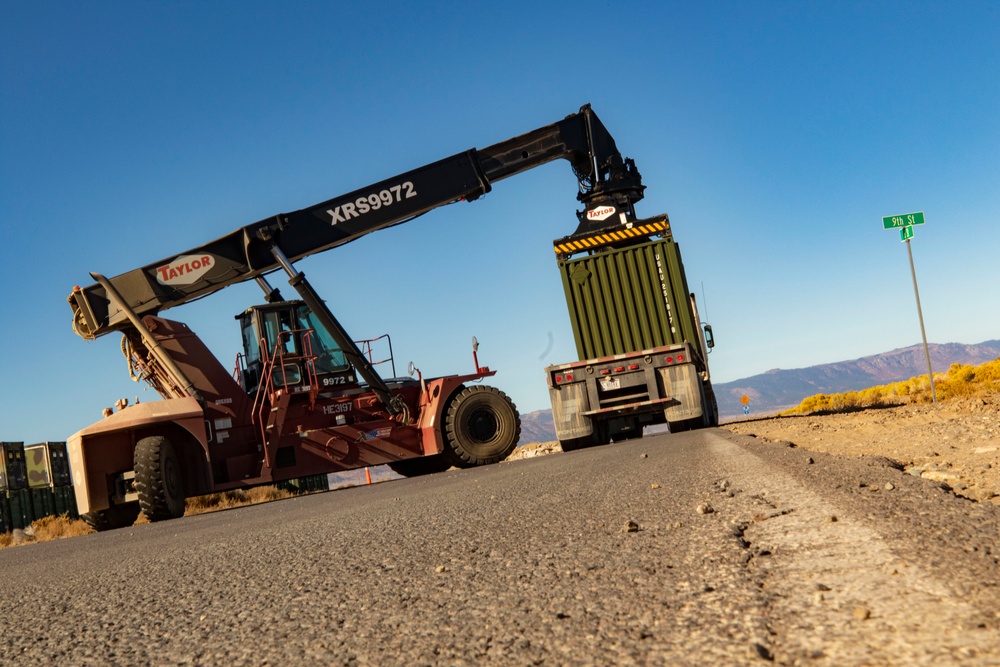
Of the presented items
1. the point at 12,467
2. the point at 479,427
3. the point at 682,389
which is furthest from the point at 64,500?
the point at 682,389

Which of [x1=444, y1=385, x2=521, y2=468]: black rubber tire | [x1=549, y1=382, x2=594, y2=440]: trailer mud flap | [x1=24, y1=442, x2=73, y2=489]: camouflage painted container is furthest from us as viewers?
[x1=24, y1=442, x2=73, y2=489]: camouflage painted container

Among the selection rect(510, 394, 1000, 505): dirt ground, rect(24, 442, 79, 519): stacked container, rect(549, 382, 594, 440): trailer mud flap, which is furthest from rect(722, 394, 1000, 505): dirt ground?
rect(24, 442, 79, 519): stacked container

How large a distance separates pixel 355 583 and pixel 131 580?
1636 millimetres

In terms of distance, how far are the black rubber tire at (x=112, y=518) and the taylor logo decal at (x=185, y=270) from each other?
3428 mm

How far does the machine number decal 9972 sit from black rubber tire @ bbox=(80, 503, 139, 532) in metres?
5.32

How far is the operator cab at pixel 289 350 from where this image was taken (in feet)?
41.9

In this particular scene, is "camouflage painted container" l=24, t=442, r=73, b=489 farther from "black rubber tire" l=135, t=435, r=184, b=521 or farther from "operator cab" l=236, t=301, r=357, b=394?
"black rubber tire" l=135, t=435, r=184, b=521

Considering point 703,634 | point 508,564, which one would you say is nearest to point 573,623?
point 703,634

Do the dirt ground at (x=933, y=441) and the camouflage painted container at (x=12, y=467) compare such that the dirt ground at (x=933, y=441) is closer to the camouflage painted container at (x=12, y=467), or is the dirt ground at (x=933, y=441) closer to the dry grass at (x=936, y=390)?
the dry grass at (x=936, y=390)

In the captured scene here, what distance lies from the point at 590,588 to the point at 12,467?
19.7 meters

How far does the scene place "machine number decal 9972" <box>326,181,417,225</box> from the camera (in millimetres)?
13719

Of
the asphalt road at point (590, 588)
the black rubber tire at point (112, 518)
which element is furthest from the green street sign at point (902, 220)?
the black rubber tire at point (112, 518)

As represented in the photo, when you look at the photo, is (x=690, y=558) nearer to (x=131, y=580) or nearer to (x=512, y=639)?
(x=512, y=639)

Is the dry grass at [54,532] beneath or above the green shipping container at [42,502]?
beneath
